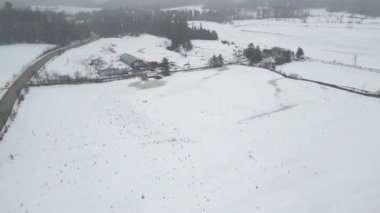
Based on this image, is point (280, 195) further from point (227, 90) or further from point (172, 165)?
point (227, 90)

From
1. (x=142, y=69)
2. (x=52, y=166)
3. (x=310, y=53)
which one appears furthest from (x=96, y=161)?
(x=310, y=53)

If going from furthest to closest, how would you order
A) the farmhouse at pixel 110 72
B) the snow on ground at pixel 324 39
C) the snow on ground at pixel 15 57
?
1. the snow on ground at pixel 324 39
2. the snow on ground at pixel 15 57
3. the farmhouse at pixel 110 72

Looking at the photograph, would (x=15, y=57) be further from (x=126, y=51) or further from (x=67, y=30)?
(x=126, y=51)

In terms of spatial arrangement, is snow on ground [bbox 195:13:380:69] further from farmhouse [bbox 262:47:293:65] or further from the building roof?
the building roof

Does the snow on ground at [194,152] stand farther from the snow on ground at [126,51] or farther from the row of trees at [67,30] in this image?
the row of trees at [67,30]

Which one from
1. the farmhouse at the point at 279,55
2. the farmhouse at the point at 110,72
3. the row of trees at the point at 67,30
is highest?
the row of trees at the point at 67,30

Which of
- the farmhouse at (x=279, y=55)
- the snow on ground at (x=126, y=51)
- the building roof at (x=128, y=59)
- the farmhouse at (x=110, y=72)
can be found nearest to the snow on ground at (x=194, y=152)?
the farmhouse at (x=110, y=72)
